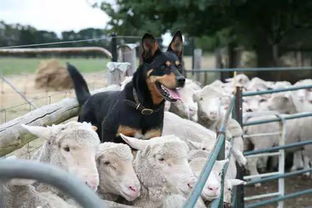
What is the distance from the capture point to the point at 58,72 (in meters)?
20.1

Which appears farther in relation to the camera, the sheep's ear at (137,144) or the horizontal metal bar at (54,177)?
the sheep's ear at (137,144)

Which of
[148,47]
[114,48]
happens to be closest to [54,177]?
[148,47]

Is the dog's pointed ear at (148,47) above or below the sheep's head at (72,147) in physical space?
above

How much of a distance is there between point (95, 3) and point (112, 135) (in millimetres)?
12026

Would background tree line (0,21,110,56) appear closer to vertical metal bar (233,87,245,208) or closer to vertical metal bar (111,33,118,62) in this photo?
vertical metal bar (111,33,118,62)

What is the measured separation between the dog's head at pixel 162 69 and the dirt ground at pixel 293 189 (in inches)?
173

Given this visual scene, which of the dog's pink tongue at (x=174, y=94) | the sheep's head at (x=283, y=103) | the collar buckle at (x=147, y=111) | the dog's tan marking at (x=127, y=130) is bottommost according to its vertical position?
the sheep's head at (x=283, y=103)

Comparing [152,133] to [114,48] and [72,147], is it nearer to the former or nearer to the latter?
[72,147]

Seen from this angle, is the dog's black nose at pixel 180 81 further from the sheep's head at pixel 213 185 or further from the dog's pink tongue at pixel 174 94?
the sheep's head at pixel 213 185

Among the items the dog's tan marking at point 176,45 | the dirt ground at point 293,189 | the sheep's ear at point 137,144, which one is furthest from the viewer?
the dirt ground at point 293,189

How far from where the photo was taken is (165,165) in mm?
3582

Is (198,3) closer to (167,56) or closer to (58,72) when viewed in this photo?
(58,72)

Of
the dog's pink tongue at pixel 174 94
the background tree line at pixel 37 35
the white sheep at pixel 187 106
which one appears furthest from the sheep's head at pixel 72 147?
the background tree line at pixel 37 35

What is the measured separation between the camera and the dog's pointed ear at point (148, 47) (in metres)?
4.98
